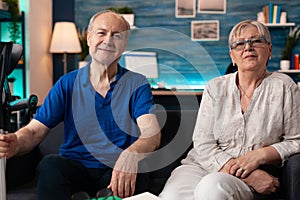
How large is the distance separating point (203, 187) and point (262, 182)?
28cm

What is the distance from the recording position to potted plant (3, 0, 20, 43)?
3635 mm

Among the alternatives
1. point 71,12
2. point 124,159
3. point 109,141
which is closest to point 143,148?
point 124,159

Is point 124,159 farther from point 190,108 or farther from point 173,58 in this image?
point 173,58

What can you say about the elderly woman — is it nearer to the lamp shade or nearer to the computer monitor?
the computer monitor

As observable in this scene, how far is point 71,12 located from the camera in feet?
16.0

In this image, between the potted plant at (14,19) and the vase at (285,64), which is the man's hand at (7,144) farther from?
the vase at (285,64)

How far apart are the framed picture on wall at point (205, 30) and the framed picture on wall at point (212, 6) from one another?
0.12 m

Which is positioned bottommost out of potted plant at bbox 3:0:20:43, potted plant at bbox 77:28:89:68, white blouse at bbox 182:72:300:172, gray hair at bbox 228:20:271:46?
white blouse at bbox 182:72:300:172

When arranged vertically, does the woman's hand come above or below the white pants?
above

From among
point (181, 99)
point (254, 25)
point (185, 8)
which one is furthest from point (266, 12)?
point (254, 25)

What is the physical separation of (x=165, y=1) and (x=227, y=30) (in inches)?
32.0

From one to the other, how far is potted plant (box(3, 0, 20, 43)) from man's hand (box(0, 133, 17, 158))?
7.80 ft

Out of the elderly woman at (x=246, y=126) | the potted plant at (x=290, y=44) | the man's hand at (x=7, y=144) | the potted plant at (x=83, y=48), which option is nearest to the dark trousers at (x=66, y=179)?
the man's hand at (x=7, y=144)

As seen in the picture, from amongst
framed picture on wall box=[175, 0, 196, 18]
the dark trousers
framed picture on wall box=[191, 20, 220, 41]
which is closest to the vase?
framed picture on wall box=[191, 20, 220, 41]
